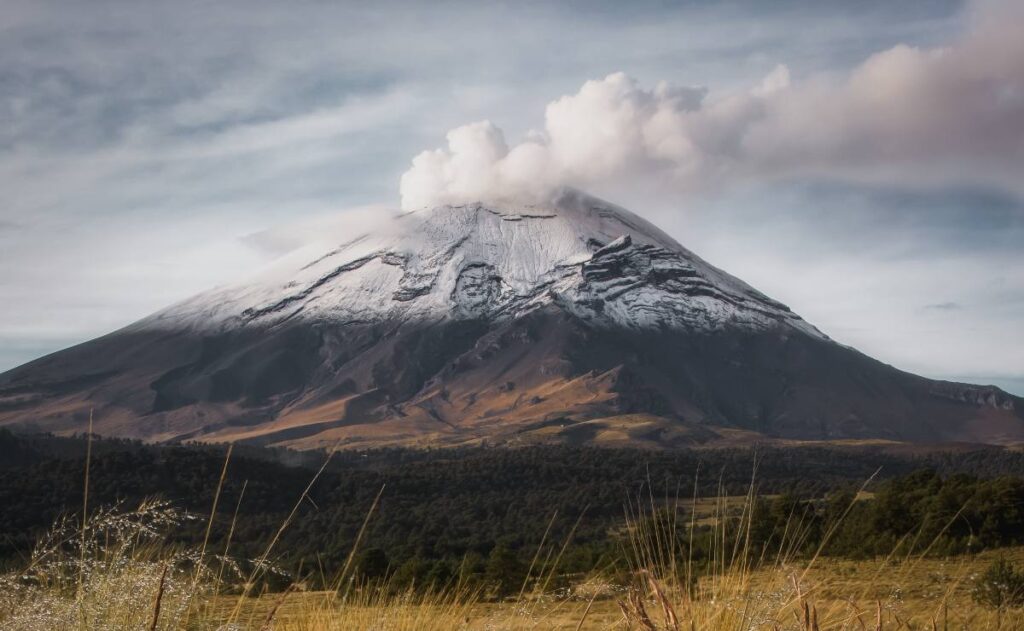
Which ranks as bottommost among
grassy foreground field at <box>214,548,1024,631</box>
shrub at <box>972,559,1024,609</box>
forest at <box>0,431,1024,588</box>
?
forest at <box>0,431,1024,588</box>

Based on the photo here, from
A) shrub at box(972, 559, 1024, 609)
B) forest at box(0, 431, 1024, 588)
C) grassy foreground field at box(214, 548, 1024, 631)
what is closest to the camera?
grassy foreground field at box(214, 548, 1024, 631)

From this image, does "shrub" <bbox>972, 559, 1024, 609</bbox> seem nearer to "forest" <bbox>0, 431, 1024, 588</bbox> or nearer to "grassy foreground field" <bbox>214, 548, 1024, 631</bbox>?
"forest" <bbox>0, 431, 1024, 588</bbox>

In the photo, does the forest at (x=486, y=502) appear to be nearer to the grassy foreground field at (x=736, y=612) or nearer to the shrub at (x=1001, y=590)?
the shrub at (x=1001, y=590)

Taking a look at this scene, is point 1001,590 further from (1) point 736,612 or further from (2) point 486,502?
(2) point 486,502

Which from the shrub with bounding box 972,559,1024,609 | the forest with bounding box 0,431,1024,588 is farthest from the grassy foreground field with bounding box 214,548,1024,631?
the forest with bounding box 0,431,1024,588

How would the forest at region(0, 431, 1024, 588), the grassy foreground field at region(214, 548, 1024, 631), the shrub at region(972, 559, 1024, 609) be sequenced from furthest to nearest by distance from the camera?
1. the forest at region(0, 431, 1024, 588)
2. the shrub at region(972, 559, 1024, 609)
3. the grassy foreground field at region(214, 548, 1024, 631)

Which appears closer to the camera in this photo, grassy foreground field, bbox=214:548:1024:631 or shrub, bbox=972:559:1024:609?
grassy foreground field, bbox=214:548:1024:631

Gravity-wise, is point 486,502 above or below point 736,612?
below

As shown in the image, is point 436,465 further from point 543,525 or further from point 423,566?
point 423,566

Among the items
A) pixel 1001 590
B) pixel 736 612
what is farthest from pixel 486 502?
pixel 736 612

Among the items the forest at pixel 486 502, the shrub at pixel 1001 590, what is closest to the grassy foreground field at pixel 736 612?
the shrub at pixel 1001 590

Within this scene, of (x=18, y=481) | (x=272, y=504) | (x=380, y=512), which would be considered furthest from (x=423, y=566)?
(x=18, y=481)

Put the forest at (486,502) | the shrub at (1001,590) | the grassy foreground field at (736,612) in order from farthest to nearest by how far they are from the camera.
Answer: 1. the forest at (486,502)
2. the shrub at (1001,590)
3. the grassy foreground field at (736,612)

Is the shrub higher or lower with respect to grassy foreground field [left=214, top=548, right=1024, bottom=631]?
lower
